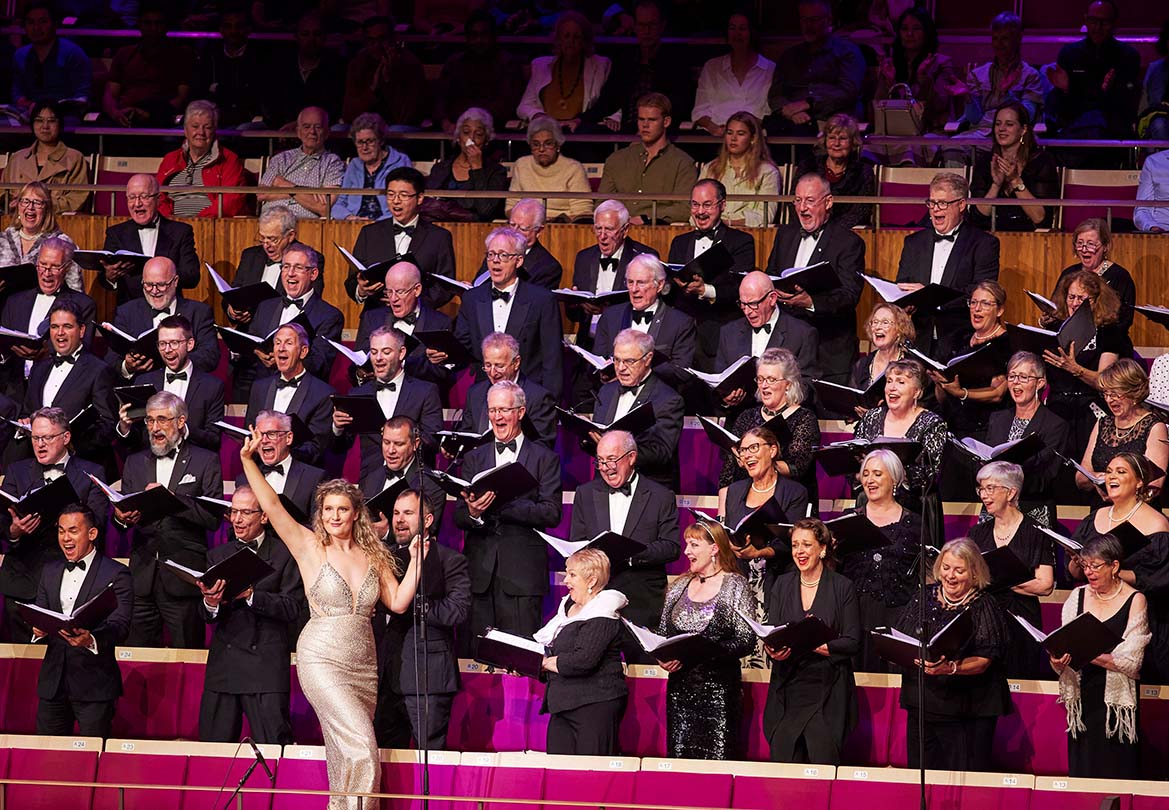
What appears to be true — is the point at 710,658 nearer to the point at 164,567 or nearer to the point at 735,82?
the point at 164,567

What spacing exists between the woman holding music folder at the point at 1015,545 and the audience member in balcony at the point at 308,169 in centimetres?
332

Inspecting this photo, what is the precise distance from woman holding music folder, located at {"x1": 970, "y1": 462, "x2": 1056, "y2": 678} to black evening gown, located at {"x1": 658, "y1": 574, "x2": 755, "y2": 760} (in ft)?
2.46

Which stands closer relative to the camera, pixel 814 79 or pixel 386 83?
pixel 814 79

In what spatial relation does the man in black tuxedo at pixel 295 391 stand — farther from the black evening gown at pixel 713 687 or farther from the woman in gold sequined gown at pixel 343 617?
the black evening gown at pixel 713 687

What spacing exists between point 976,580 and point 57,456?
9.88ft

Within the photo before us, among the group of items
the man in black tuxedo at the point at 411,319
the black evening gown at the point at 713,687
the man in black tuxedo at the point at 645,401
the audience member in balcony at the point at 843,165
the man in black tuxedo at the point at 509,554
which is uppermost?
the audience member in balcony at the point at 843,165

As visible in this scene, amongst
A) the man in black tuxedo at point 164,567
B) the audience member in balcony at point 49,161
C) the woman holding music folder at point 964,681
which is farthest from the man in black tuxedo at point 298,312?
the woman holding music folder at point 964,681

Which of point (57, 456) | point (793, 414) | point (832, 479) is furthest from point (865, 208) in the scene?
point (57, 456)

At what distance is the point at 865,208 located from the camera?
7.46 meters

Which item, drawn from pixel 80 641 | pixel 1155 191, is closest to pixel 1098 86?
pixel 1155 191

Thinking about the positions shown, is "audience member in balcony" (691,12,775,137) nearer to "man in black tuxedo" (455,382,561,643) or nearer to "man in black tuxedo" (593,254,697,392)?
"man in black tuxedo" (593,254,697,392)

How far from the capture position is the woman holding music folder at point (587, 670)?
16.9 feet

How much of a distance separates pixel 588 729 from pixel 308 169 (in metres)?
3.36

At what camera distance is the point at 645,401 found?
5992mm
